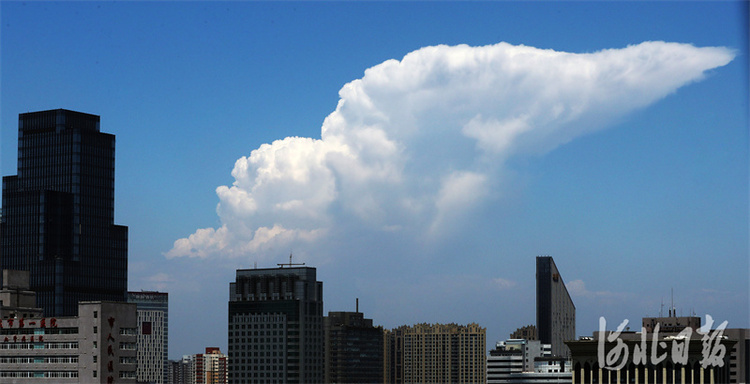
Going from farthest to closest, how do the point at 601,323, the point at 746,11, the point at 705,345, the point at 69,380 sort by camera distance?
the point at 705,345, the point at 69,380, the point at 601,323, the point at 746,11

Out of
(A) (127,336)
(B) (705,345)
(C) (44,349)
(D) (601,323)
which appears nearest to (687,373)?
(B) (705,345)

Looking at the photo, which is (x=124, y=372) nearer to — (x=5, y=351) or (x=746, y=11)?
(x=5, y=351)

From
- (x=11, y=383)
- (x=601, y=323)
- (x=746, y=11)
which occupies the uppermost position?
(x=746, y=11)

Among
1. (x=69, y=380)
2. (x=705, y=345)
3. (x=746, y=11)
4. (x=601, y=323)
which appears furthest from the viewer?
(x=705, y=345)

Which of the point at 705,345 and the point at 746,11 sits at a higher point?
the point at 746,11

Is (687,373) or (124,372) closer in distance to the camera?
(124,372)

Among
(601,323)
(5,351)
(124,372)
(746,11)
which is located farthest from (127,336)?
(746,11)
